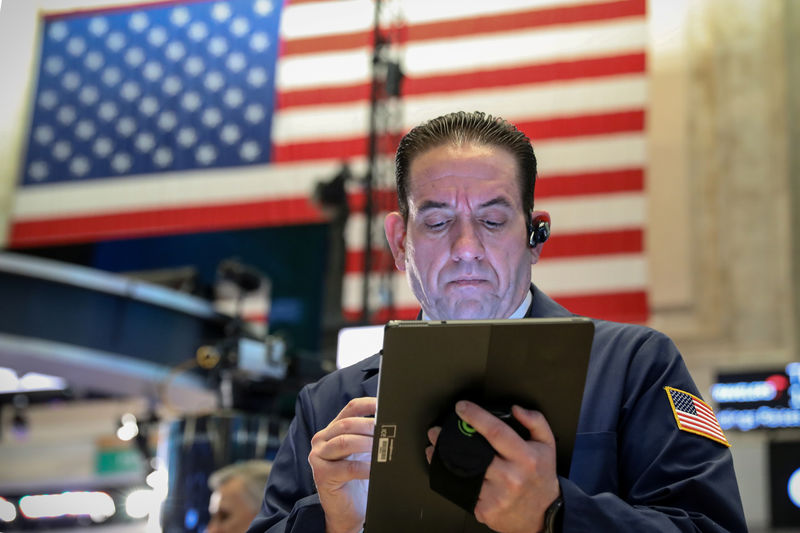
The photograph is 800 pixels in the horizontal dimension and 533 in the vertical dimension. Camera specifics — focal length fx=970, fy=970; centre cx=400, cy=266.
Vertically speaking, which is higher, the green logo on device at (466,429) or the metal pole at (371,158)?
the metal pole at (371,158)

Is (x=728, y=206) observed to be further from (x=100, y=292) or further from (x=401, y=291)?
(x=100, y=292)

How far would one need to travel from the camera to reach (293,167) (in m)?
10.8

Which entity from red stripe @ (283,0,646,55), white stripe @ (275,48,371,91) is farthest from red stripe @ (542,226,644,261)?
white stripe @ (275,48,371,91)

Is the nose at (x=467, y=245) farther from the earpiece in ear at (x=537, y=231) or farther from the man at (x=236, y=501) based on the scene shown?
the man at (x=236, y=501)

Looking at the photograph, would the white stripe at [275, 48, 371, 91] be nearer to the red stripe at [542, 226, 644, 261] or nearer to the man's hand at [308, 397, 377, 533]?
the red stripe at [542, 226, 644, 261]

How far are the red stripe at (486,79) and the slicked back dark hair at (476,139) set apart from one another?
842 centimetres

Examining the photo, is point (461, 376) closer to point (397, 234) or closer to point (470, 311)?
point (470, 311)

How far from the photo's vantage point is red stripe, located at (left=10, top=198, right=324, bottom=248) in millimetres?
10711

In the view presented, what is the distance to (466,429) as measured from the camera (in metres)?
1.07

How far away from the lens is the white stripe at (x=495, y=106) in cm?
951

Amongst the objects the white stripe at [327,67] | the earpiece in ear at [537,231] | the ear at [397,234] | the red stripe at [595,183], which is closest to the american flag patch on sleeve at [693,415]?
the earpiece in ear at [537,231]

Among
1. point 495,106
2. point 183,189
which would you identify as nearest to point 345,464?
point 495,106

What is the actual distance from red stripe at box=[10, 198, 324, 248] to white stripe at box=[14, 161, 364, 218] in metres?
0.07

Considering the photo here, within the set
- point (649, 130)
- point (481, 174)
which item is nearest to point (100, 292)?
point (649, 130)
